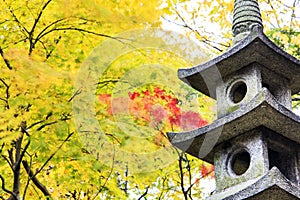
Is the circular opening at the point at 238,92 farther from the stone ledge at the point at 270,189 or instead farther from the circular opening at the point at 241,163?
the stone ledge at the point at 270,189

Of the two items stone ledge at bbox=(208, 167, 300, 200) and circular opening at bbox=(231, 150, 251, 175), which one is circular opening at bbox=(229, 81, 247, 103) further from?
stone ledge at bbox=(208, 167, 300, 200)

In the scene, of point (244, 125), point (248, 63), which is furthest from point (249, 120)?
point (248, 63)

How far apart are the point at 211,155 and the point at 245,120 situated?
A: 2.70ft

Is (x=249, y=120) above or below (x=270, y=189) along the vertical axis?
above

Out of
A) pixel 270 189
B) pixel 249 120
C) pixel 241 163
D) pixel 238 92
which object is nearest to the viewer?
pixel 270 189

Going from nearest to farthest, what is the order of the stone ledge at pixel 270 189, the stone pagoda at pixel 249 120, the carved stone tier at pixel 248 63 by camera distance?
the stone ledge at pixel 270 189
the stone pagoda at pixel 249 120
the carved stone tier at pixel 248 63

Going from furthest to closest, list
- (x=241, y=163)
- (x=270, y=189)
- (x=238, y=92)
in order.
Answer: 1. (x=238, y=92)
2. (x=241, y=163)
3. (x=270, y=189)

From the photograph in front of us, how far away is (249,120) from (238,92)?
832 millimetres

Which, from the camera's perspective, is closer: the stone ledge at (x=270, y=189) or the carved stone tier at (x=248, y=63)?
the stone ledge at (x=270, y=189)

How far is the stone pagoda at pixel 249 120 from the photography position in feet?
16.3

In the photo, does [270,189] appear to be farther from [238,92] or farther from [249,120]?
[238,92]

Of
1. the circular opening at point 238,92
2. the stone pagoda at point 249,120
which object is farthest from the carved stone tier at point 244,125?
the circular opening at point 238,92

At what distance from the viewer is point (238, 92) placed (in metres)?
5.91

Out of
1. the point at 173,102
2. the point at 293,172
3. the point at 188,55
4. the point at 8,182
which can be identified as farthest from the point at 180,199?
the point at 293,172
